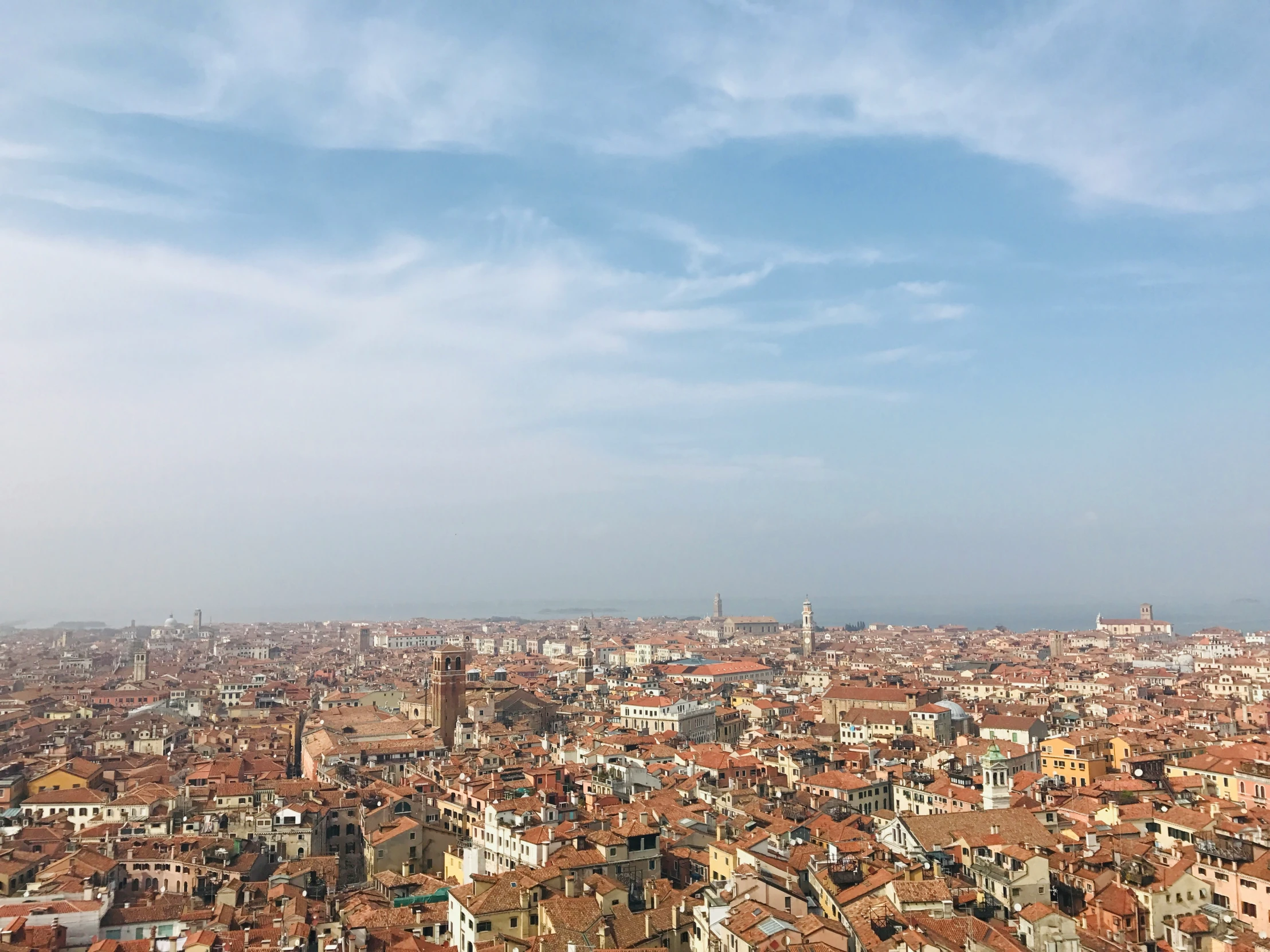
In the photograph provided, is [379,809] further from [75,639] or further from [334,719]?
[75,639]

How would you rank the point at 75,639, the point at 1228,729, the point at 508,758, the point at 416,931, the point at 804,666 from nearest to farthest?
the point at 416,931 → the point at 508,758 → the point at 1228,729 → the point at 804,666 → the point at 75,639

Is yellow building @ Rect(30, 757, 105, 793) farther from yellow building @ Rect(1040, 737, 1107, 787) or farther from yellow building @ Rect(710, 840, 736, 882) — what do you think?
yellow building @ Rect(1040, 737, 1107, 787)

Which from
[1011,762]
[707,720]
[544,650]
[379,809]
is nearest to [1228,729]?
[1011,762]

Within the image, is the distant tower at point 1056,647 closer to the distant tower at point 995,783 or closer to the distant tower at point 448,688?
the distant tower at point 448,688

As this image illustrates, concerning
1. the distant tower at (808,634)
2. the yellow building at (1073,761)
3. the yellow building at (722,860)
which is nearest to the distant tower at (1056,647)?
the distant tower at (808,634)

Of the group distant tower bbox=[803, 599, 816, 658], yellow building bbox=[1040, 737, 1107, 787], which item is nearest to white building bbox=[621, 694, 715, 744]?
yellow building bbox=[1040, 737, 1107, 787]
